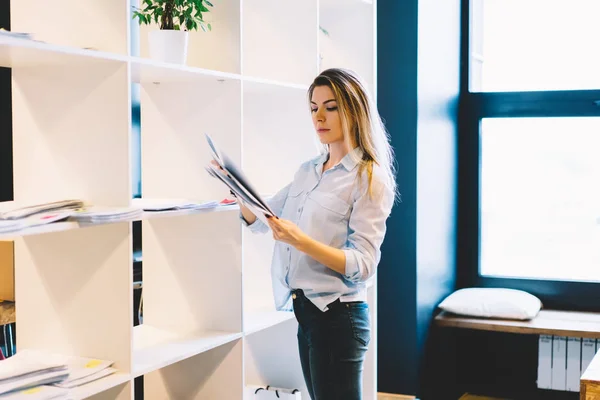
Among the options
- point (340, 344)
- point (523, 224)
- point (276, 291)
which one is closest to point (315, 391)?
point (340, 344)

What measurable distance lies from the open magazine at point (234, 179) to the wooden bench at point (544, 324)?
82.6 inches

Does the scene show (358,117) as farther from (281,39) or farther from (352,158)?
(281,39)

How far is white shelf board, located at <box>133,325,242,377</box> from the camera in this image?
2.10m

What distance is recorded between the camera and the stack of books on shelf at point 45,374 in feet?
5.74

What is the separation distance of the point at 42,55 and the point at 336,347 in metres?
1.11

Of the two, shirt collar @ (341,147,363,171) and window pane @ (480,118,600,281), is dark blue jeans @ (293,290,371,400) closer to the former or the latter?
shirt collar @ (341,147,363,171)

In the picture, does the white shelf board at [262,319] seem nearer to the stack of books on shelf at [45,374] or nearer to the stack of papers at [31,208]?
the stack of books on shelf at [45,374]

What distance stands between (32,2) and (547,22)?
307 cm

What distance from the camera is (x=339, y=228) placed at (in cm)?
228

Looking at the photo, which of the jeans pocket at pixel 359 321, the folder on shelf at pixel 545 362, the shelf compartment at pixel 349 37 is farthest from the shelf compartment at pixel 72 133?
the folder on shelf at pixel 545 362

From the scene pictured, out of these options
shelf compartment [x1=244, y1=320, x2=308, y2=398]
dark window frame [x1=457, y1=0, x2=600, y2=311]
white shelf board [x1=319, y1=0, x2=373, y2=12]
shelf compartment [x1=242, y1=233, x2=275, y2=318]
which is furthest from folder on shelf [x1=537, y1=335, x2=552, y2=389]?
white shelf board [x1=319, y1=0, x2=373, y2=12]

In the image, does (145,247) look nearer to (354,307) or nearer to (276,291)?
(276,291)

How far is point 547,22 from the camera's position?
428 cm

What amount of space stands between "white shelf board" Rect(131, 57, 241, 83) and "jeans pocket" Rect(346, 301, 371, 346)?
765mm
